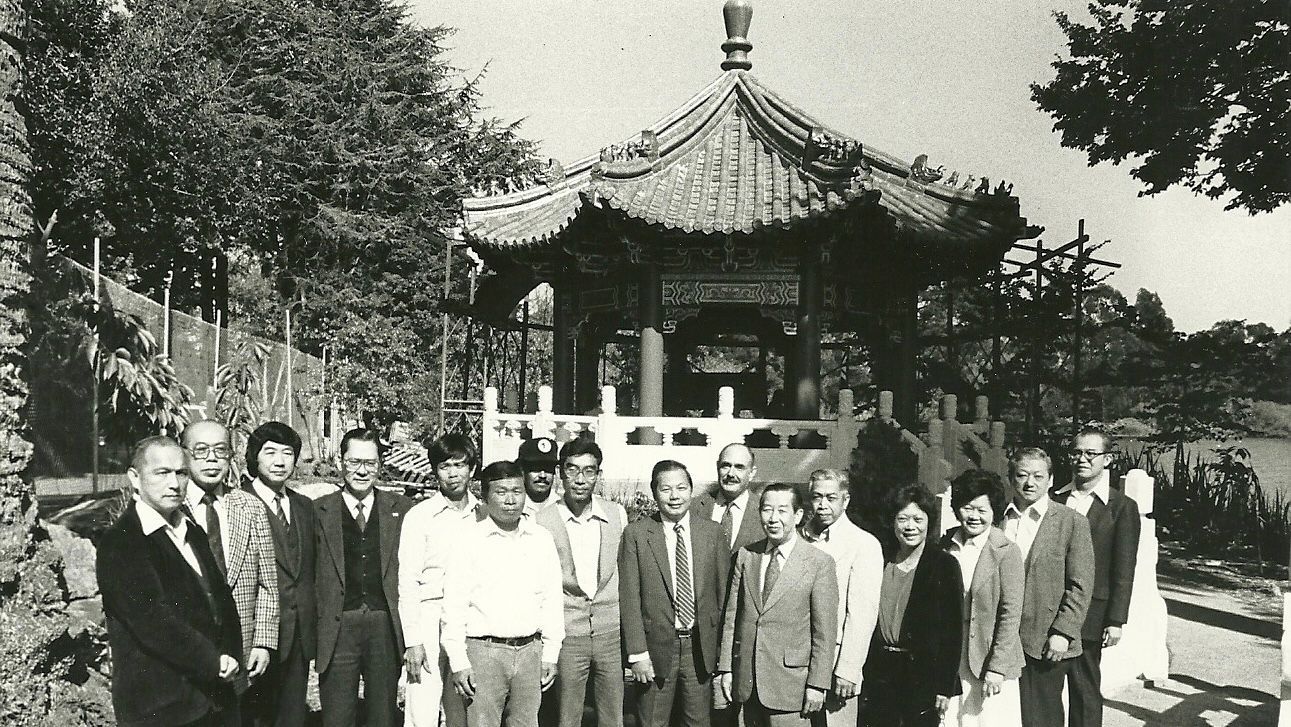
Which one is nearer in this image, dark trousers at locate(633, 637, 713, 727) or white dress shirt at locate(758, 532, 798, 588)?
white dress shirt at locate(758, 532, 798, 588)

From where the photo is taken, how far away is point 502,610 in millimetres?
3949

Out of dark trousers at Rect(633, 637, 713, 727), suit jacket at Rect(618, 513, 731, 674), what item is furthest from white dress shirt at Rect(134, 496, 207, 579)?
dark trousers at Rect(633, 637, 713, 727)

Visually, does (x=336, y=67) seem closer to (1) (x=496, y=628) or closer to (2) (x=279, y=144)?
(2) (x=279, y=144)

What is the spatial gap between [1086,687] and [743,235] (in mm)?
6127

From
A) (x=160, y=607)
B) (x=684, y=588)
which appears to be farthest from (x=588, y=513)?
(x=160, y=607)

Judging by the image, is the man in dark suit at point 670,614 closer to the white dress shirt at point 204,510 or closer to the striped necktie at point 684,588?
the striped necktie at point 684,588

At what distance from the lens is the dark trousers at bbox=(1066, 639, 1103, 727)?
468cm

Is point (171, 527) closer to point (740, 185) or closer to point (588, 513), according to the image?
point (588, 513)

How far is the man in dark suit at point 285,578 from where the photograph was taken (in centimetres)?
413

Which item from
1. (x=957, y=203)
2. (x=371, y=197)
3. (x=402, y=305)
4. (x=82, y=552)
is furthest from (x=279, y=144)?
(x=82, y=552)

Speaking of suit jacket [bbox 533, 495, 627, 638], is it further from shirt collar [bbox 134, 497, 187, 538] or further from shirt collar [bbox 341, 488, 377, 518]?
shirt collar [bbox 134, 497, 187, 538]

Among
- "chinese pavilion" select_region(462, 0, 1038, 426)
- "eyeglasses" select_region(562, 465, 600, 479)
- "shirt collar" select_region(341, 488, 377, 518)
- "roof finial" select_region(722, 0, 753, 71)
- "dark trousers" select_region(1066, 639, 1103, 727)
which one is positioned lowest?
"dark trousers" select_region(1066, 639, 1103, 727)

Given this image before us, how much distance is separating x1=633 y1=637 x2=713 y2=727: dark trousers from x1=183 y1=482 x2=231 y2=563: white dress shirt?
184 centimetres

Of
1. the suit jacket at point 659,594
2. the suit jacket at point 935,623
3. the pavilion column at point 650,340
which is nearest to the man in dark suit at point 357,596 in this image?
the suit jacket at point 659,594
